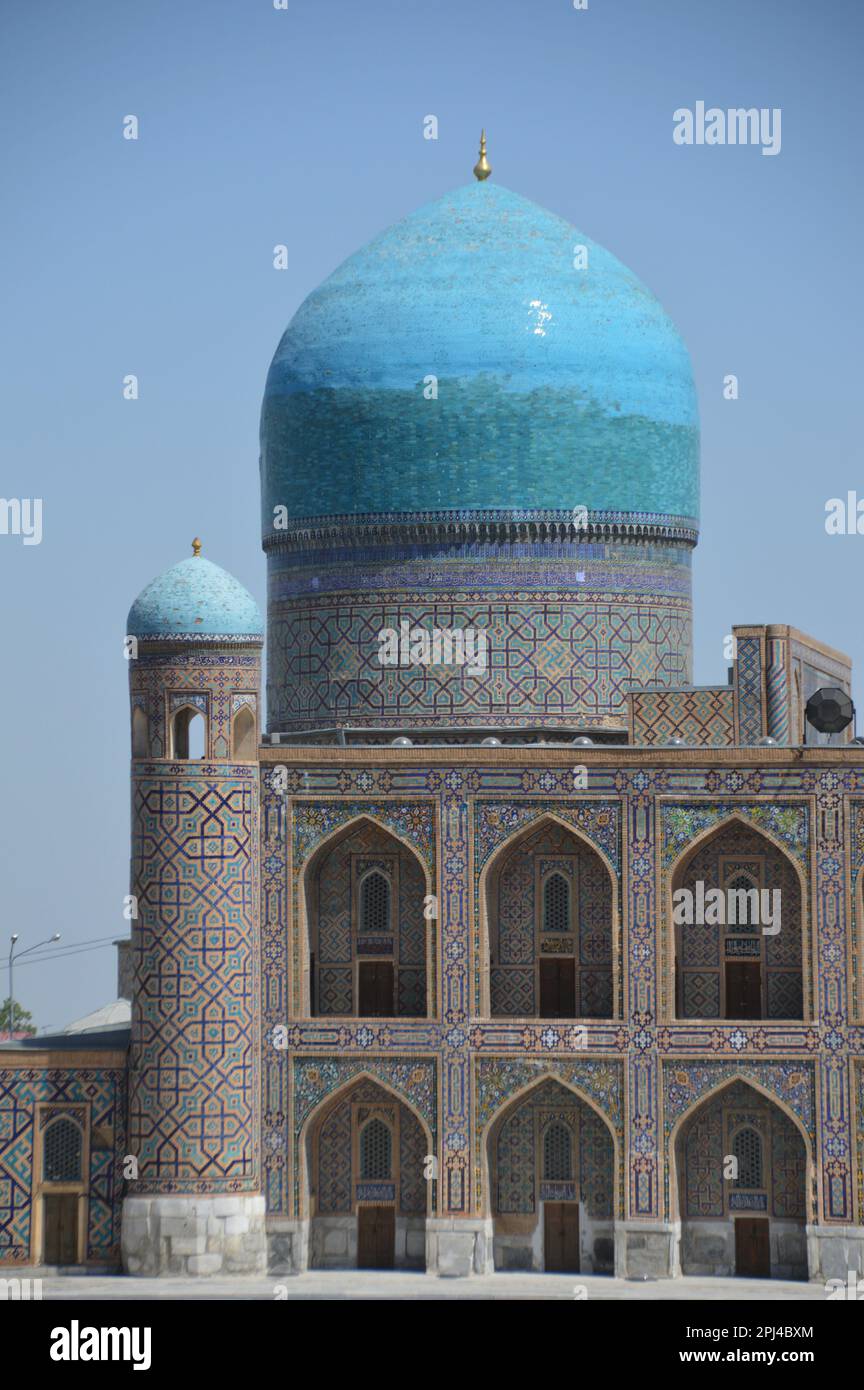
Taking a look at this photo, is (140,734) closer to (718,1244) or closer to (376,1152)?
(376,1152)

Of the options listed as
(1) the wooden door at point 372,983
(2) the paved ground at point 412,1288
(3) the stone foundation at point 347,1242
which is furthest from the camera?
(1) the wooden door at point 372,983

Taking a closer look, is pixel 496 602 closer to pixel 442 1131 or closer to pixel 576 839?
pixel 576 839

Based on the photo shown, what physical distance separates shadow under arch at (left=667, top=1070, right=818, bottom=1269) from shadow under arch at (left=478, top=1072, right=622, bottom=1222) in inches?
20.2

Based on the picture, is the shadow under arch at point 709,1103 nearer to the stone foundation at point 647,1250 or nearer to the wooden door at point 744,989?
the stone foundation at point 647,1250

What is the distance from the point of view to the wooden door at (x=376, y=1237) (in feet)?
114

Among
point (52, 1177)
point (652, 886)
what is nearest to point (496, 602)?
point (652, 886)

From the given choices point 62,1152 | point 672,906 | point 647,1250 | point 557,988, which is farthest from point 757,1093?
point 62,1152

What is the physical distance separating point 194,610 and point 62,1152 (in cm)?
545

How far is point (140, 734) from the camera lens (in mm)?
34750

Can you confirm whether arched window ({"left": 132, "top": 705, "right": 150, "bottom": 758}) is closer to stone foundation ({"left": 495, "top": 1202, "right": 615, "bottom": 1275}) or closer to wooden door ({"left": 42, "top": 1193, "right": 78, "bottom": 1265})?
wooden door ({"left": 42, "top": 1193, "right": 78, "bottom": 1265})

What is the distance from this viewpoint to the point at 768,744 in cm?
3541

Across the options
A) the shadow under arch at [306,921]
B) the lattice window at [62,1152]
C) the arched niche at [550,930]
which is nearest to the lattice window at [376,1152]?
the shadow under arch at [306,921]

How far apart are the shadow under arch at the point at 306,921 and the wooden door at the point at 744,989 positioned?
115 inches

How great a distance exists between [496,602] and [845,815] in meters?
5.03
